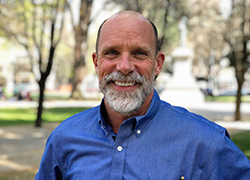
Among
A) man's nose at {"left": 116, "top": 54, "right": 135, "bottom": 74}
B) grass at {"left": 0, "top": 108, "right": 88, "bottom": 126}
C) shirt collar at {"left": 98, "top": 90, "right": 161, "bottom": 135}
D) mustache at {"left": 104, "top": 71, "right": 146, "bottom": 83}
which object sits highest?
man's nose at {"left": 116, "top": 54, "right": 135, "bottom": 74}

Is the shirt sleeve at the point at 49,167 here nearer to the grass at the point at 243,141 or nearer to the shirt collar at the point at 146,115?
the shirt collar at the point at 146,115

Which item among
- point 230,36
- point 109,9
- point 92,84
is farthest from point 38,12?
point 92,84

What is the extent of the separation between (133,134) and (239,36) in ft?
43.1

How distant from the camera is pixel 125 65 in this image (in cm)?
183

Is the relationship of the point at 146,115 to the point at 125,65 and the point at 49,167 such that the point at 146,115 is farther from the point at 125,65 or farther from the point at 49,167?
the point at 49,167

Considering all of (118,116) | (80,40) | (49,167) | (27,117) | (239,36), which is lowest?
(27,117)

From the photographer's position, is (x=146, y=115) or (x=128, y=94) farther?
(x=128, y=94)

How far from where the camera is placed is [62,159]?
1.97m

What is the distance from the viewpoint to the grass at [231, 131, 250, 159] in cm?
687

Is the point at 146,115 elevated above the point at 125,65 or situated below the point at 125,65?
below

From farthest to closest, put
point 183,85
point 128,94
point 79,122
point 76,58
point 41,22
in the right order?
point 76,58, point 183,85, point 41,22, point 79,122, point 128,94

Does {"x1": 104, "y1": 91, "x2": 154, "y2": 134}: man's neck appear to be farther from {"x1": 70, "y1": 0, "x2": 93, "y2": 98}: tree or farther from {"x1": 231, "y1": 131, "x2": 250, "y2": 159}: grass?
{"x1": 70, "y1": 0, "x2": 93, "y2": 98}: tree

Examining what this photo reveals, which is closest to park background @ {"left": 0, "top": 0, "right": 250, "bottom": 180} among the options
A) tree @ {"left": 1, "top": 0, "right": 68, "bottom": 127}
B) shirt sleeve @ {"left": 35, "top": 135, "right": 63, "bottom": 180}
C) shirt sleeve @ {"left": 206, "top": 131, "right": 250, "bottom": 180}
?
tree @ {"left": 1, "top": 0, "right": 68, "bottom": 127}

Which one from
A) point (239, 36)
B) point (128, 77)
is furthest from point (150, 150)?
point (239, 36)
